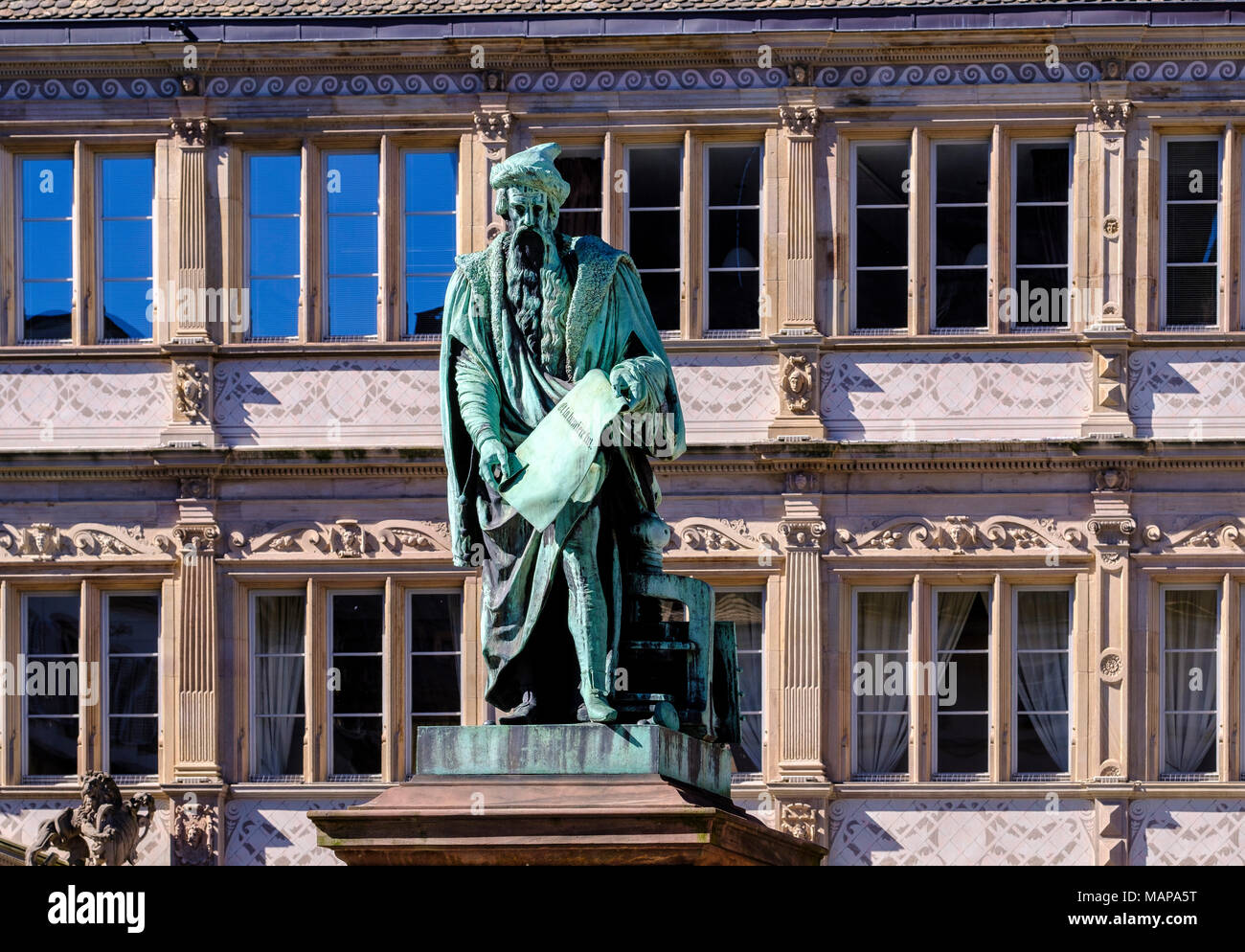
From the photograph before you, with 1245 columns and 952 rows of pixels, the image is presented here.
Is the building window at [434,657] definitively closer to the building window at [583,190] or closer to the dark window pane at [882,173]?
the building window at [583,190]

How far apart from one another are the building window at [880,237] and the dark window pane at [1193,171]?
2.31m

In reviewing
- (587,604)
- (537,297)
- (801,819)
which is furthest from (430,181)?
(587,604)

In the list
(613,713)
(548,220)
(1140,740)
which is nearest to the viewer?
(613,713)

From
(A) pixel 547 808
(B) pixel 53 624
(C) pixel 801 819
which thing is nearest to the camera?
(A) pixel 547 808

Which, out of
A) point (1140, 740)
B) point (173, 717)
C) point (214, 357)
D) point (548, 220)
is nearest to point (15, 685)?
point (173, 717)

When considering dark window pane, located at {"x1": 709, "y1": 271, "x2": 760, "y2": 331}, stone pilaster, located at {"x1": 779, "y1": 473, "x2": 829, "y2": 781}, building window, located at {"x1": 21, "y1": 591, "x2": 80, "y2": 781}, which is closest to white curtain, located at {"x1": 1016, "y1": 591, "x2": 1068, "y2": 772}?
stone pilaster, located at {"x1": 779, "y1": 473, "x2": 829, "y2": 781}

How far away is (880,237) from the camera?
2984 cm

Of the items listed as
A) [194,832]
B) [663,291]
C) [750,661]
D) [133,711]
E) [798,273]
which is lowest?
[194,832]

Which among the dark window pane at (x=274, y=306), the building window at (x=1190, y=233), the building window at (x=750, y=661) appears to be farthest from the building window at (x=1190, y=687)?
the dark window pane at (x=274, y=306)

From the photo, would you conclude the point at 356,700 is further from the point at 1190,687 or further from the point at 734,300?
the point at 1190,687

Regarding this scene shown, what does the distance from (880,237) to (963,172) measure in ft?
2.97

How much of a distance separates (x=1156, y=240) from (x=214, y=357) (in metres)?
8.25
